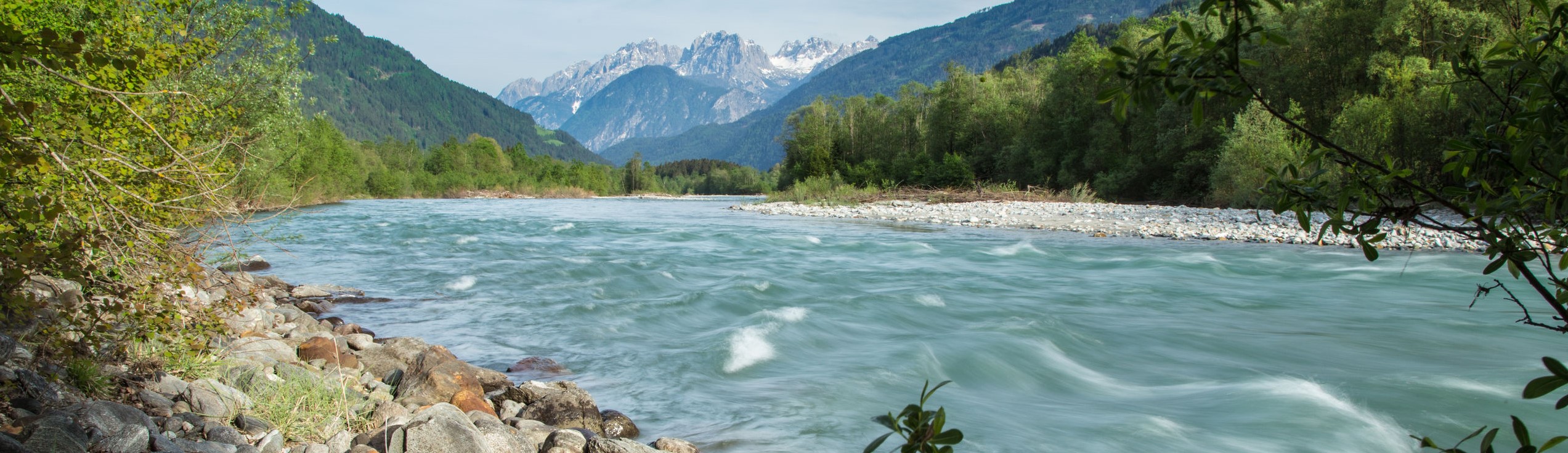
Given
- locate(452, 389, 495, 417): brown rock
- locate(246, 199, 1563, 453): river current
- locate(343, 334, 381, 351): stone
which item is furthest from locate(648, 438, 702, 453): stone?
locate(343, 334, 381, 351): stone

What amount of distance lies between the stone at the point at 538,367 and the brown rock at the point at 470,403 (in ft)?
5.46

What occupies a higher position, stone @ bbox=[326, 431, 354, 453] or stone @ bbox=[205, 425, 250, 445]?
stone @ bbox=[205, 425, 250, 445]

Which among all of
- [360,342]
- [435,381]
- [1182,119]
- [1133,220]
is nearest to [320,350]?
[360,342]

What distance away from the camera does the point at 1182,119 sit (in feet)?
107

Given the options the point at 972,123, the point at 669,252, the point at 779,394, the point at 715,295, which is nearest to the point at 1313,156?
the point at 779,394

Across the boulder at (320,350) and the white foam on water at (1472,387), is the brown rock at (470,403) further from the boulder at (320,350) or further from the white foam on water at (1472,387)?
the white foam on water at (1472,387)

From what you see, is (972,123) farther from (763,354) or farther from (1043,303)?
(763,354)

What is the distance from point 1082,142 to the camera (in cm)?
4184

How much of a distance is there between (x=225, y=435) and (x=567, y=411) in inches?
83.9

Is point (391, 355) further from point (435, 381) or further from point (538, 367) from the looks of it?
point (435, 381)

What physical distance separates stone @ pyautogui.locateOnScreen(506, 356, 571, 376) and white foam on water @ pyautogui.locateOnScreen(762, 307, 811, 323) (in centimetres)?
348

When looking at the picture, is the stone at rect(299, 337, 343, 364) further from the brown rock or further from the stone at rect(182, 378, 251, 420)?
the stone at rect(182, 378, 251, 420)

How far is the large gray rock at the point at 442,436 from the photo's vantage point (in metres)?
4.34

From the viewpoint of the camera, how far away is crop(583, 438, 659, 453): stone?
468 cm
